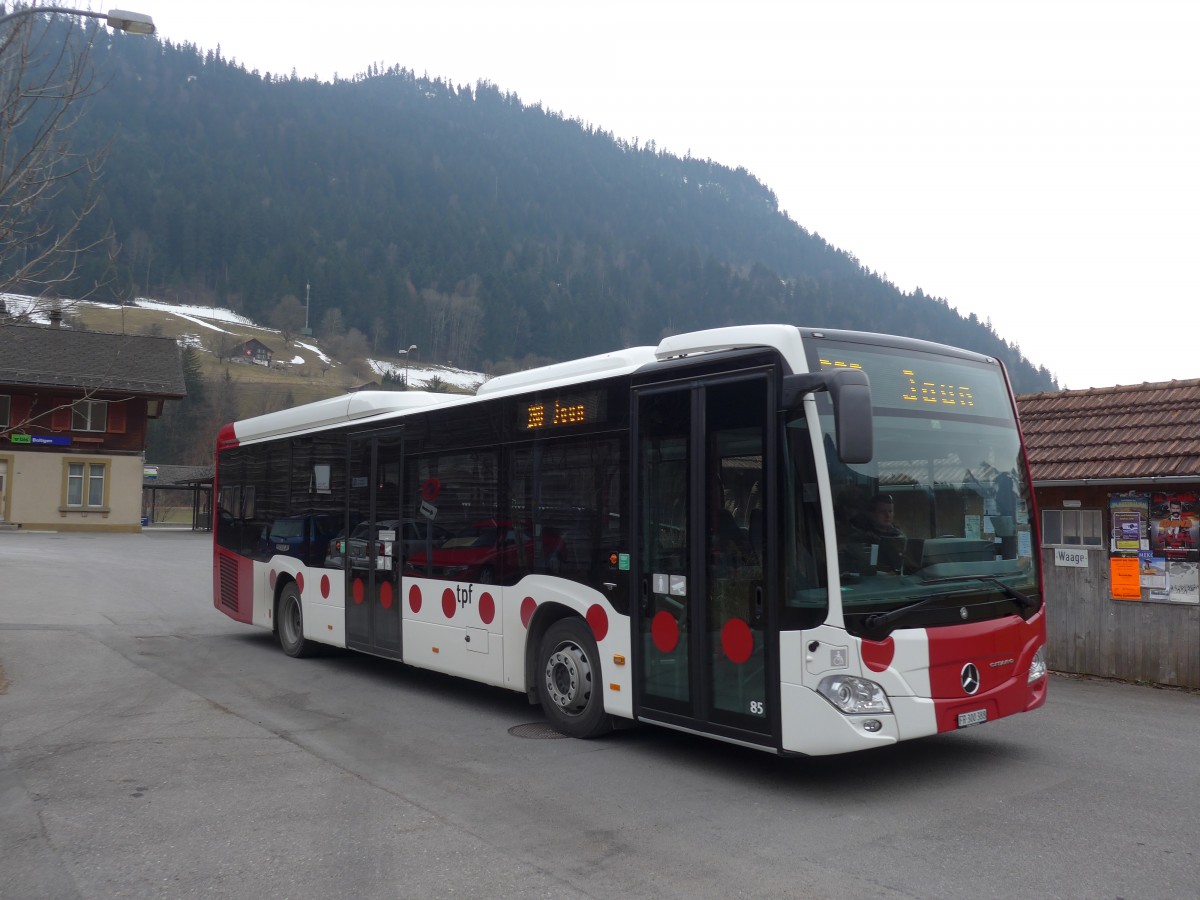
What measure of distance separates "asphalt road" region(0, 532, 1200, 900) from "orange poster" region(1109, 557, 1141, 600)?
112 cm

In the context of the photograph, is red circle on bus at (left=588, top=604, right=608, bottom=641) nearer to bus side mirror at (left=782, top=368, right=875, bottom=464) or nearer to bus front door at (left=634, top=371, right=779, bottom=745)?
bus front door at (left=634, top=371, right=779, bottom=745)

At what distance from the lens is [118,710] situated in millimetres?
9641

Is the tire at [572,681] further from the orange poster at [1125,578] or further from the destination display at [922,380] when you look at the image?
the orange poster at [1125,578]

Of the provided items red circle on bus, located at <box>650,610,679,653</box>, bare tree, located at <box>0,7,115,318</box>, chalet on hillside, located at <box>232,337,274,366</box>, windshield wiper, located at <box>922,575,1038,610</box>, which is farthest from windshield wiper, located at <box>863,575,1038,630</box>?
chalet on hillside, located at <box>232,337,274,366</box>

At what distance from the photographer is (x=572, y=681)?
827cm

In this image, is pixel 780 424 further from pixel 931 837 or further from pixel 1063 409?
pixel 1063 409

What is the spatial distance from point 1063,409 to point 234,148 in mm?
201949

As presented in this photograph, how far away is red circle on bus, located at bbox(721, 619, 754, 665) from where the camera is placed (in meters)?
6.68

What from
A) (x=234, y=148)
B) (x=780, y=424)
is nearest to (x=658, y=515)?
(x=780, y=424)

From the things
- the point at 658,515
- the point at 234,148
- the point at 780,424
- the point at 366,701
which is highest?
the point at 234,148

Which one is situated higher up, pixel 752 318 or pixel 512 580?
pixel 752 318

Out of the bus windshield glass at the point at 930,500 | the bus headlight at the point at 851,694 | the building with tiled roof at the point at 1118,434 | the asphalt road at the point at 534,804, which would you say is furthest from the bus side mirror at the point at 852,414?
the building with tiled roof at the point at 1118,434

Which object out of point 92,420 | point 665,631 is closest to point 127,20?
point 665,631

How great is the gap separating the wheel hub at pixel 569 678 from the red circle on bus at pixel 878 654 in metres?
2.54
